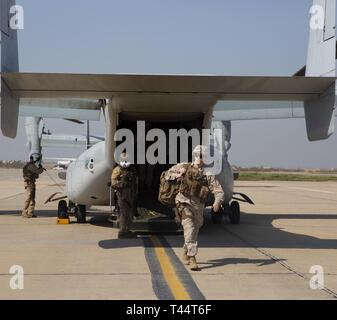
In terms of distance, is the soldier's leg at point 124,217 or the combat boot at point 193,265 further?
the soldier's leg at point 124,217

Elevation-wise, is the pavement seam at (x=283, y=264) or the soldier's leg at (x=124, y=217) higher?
the soldier's leg at (x=124, y=217)

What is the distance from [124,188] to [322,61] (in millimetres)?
4517

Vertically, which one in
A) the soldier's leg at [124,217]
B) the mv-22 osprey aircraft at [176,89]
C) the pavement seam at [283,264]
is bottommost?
the pavement seam at [283,264]

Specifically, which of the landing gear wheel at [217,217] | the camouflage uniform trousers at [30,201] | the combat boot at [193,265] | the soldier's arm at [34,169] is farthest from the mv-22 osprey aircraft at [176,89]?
the soldier's arm at [34,169]

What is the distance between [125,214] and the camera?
Result: 10898 millimetres

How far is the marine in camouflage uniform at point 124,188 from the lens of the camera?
35.4 feet

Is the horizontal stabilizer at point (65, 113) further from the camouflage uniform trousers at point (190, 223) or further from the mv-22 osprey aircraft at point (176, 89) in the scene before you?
the camouflage uniform trousers at point (190, 223)

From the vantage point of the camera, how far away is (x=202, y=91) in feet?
30.4

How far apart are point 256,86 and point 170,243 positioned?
3541mm

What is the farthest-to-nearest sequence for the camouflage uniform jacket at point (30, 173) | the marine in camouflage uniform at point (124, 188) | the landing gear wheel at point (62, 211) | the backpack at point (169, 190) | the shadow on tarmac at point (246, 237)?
1. the camouflage uniform jacket at point (30, 173)
2. the landing gear wheel at point (62, 211)
3. the marine in camouflage uniform at point (124, 188)
4. the shadow on tarmac at point (246, 237)
5. the backpack at point (169, 190)

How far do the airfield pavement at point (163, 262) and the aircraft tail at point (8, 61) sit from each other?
220cm

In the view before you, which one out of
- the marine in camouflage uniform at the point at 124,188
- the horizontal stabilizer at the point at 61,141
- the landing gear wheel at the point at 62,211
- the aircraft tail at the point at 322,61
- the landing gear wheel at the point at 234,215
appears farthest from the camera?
the horizontal stabilizer at the point at 61,141
